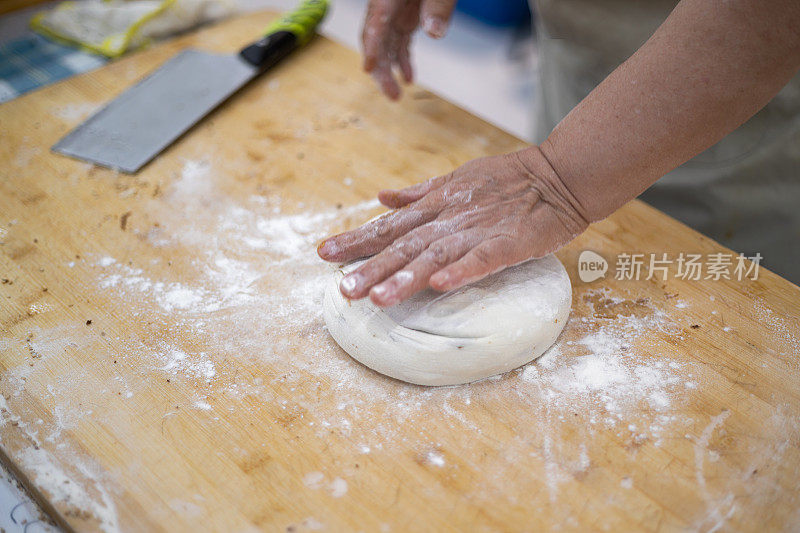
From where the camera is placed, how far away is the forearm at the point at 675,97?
3.17 feet

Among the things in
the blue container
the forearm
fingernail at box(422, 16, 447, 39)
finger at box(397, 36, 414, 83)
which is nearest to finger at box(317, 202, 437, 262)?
the forearm

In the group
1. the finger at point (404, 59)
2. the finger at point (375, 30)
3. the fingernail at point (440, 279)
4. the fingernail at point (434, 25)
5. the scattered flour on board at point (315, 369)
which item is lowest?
the scattered flour on board at point (315, 369)

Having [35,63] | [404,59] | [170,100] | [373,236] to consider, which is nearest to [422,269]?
[373,236]

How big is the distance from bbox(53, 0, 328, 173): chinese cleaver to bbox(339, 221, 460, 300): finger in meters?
0.74

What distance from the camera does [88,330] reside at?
1.17 meters

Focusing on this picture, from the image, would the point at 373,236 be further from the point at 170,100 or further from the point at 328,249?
the point at 170,100

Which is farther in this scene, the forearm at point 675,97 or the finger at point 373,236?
the finger at point 373,236

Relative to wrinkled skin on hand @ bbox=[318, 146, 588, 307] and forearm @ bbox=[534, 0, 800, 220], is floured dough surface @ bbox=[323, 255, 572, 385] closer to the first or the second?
wrinkled skin on hand @ bbox=[318, 146, 588, 307]

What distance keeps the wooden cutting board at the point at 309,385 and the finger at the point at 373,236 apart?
0.13 meters

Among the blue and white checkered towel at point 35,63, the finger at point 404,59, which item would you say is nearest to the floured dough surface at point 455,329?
the finger at point 404,59

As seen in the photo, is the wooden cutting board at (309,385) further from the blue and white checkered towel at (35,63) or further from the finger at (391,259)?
the blue and white checkered towel at (35,63)

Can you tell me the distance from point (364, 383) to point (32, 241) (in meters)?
0.80

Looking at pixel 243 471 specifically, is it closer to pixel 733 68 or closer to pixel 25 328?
pixel 25 328

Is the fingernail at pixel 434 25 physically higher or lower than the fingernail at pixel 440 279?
higher
